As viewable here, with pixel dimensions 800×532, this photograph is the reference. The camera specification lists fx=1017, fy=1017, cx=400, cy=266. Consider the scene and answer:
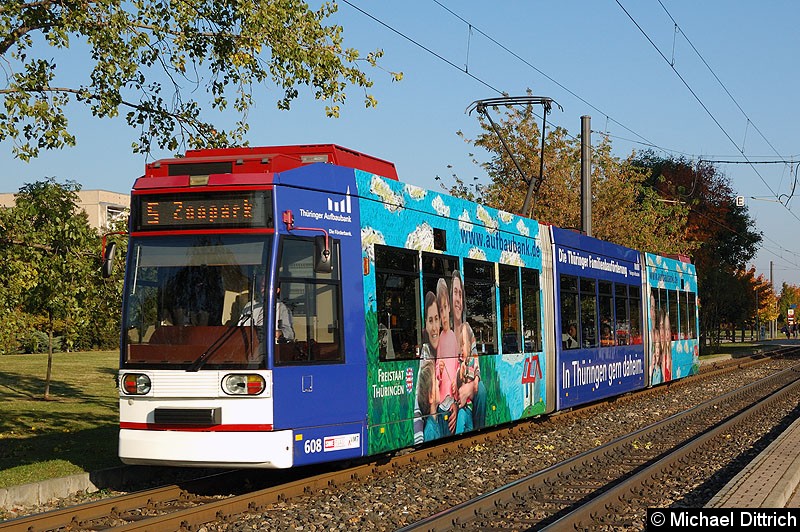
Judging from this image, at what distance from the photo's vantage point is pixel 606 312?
1981 cm

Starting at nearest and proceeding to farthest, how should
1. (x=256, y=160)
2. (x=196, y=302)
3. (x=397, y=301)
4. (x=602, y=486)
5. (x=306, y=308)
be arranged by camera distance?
(x=196, y=302), (x=306, y=308), (x=256, y=160), (x=602, y=486), (x=397, y=301)

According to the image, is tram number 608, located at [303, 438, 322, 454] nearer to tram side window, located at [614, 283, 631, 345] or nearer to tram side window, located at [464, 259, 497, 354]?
tram side window, located at [464, 259, 497, 354]

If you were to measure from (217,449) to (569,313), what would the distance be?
9.58 metres

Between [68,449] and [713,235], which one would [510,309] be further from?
[713,235]

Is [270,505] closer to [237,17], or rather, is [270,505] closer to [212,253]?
[212,253]

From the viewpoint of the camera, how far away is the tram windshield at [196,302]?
941cm

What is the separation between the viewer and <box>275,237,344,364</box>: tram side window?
31.6 feet

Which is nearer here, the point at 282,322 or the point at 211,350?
the point at 211,350

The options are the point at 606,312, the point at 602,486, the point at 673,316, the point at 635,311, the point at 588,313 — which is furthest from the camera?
the point at 673,316

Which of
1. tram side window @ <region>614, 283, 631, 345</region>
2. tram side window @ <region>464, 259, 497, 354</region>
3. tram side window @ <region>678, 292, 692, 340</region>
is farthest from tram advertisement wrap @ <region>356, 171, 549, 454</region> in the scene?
tram side window @ <region>678, 292, 692, 340</region>

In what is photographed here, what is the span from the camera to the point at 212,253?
965cm

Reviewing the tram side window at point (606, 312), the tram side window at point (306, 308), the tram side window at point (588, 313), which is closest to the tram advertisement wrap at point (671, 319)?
the tram side window at point (606, 312)

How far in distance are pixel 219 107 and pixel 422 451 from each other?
5.59 m

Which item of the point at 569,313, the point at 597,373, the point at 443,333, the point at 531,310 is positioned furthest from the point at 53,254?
the point at 597,373
